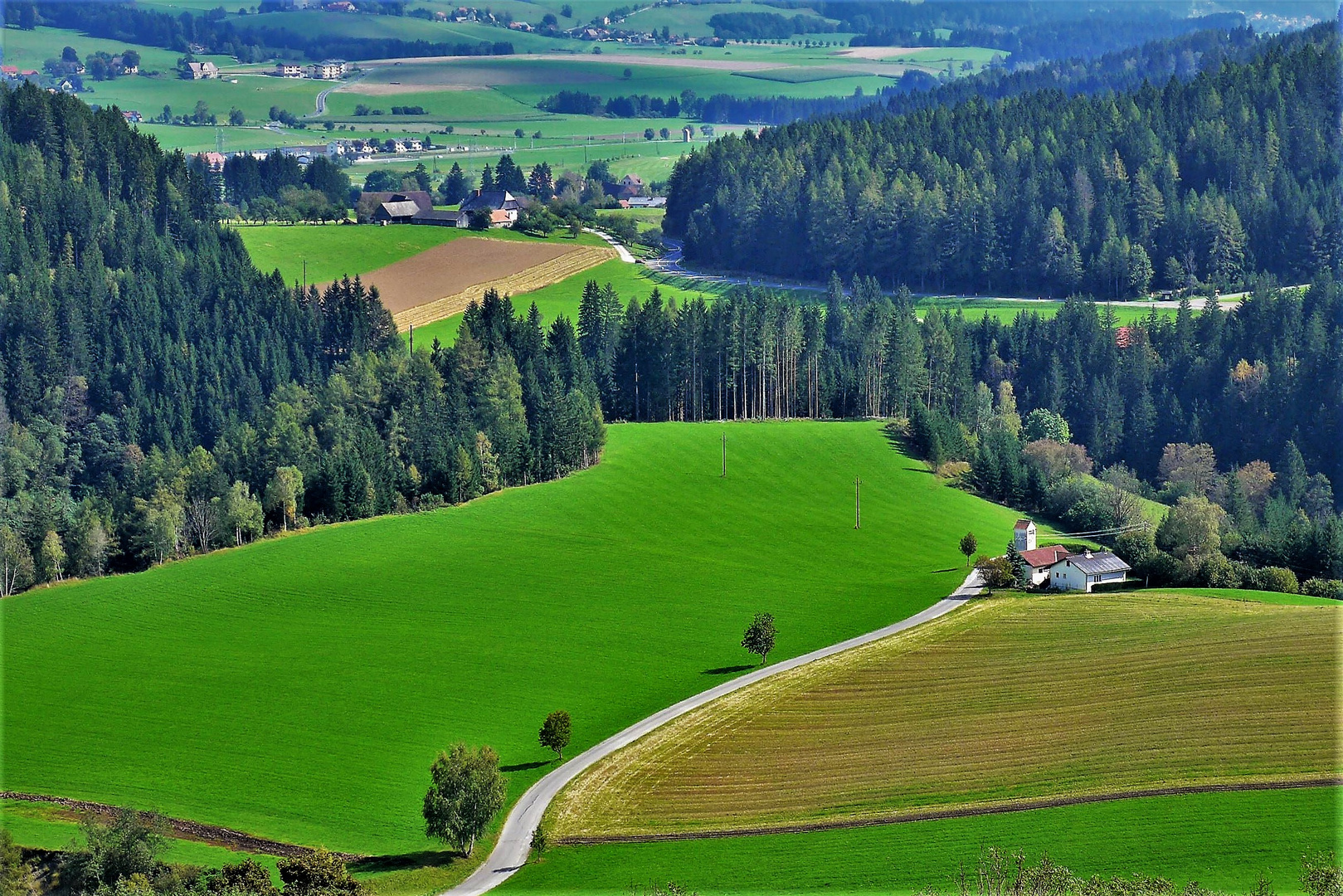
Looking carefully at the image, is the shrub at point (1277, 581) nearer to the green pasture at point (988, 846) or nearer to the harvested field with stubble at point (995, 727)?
the harvested field with stubble at point (995, 727)

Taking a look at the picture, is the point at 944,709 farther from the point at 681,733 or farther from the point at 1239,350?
the point at 1239,350

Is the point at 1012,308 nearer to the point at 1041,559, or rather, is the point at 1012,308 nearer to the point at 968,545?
the point at 968,545

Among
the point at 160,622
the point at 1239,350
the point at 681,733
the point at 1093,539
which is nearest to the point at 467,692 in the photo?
the point at 681,733

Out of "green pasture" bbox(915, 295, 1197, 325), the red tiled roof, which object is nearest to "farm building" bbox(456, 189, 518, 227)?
"green pasture" bbox(915, 295, 1197, 325)

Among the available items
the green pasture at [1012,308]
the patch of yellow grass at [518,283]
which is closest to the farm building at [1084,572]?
the green pasture at [1012,308]

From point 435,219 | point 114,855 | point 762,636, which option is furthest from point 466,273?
point 114,855
